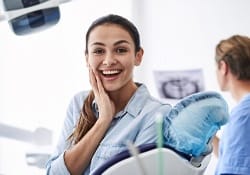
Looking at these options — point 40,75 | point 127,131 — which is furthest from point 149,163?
point 40,75

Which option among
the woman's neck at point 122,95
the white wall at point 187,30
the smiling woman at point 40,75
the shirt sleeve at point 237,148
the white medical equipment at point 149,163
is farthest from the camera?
the white wall at point 187,30

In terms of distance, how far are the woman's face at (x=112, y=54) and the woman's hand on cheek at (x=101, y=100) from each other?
0.02 metres

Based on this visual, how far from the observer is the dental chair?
874mm

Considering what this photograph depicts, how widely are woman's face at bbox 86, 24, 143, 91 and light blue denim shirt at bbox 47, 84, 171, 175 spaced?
7 cm

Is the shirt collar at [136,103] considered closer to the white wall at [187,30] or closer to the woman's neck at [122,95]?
the woman's neck at [122,95]

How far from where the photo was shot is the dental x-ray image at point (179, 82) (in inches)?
76.2

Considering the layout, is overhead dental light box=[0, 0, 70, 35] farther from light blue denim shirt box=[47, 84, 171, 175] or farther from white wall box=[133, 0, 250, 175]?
white wall box=[133, 0, 250, 175]

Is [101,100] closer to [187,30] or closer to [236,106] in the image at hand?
[236,106]

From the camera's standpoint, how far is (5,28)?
190 cm

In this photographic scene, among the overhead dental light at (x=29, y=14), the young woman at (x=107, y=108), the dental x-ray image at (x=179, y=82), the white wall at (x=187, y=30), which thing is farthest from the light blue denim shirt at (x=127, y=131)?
the white wall at (x=187, y=30)

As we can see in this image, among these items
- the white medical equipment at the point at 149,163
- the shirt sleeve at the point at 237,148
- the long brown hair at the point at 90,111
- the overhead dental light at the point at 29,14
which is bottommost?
the shirt sleeve at the point at 237,148

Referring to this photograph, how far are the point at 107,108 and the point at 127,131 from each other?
3.6 inches

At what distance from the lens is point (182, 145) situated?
2.96ft

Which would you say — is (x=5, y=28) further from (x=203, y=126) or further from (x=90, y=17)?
(x=203, y=126)
